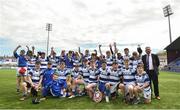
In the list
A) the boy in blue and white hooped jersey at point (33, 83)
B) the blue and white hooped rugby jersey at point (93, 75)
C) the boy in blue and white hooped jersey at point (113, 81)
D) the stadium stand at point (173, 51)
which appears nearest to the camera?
the boy in blue and white hooped jersey at point (113, 81)

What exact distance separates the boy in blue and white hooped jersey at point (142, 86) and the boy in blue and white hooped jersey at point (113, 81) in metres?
0.73

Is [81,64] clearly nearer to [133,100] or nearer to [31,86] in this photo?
[31,86]

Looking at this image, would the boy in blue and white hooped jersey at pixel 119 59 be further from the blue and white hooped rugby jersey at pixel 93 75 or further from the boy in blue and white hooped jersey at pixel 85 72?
the boy in blue and white hooped jersey at pixel 85 72

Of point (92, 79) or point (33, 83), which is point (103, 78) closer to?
point (92, 79)

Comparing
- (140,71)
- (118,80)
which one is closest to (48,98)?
(118,80)

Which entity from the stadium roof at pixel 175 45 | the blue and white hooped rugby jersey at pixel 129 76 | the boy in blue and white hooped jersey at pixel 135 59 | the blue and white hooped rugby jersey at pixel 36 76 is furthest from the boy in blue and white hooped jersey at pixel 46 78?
the stadium roof at pixel 175 45

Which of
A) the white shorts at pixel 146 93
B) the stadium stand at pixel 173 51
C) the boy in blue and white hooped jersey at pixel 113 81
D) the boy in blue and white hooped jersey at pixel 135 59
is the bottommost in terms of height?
the white shorts at pixel 146 93

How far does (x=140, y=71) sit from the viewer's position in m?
8.59

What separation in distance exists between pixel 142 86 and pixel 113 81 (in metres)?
1.16

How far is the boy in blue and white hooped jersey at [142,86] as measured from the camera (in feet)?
27.3

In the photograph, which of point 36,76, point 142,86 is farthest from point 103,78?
point 36,76

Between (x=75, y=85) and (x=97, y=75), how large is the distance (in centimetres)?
107

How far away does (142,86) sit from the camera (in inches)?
333

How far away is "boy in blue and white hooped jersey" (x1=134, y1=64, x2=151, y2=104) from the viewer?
328 inches
